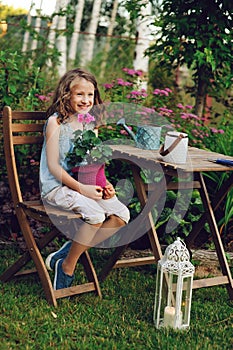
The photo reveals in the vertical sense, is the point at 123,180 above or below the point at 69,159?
below

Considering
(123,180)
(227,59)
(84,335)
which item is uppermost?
(227,59)

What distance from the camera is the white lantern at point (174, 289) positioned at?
3.24 m

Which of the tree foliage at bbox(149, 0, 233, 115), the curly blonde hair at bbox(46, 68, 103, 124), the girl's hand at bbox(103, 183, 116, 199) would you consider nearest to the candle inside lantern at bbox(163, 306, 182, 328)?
the girl's hand at bbox(103, 183, 116, 199)

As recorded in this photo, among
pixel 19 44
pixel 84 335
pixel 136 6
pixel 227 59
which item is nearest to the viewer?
pixel 84 335

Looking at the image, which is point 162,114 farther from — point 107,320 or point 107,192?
point 107,320

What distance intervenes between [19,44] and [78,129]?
21.8 ft

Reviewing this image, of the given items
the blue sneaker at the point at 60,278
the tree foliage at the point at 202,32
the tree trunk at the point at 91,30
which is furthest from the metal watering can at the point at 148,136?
the tree trunk at the point at 91,30

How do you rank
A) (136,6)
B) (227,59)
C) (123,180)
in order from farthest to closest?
(136,6)
(227,59)
(123,180)

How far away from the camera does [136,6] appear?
5738 mm

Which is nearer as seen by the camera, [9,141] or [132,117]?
[9,141]

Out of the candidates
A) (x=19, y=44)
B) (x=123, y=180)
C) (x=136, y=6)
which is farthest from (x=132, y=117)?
(x=19, y=44)

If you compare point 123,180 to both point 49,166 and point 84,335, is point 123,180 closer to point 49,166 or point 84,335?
point 49,166

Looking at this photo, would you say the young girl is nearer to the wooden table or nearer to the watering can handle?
the wooden table

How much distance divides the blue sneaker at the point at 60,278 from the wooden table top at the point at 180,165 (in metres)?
0.71
